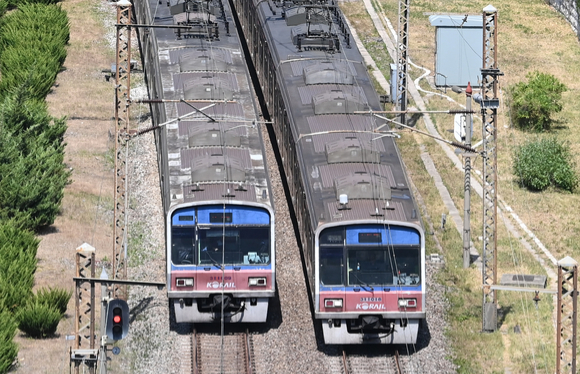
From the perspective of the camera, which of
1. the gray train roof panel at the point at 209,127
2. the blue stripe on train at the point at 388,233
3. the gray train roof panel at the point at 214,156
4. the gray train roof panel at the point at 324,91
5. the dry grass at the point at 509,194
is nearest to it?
the blue stripe on train at the point at 388,233

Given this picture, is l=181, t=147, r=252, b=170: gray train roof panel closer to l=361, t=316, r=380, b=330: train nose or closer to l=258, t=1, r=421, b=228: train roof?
l=258, t=1, r=421, b=228: train roof

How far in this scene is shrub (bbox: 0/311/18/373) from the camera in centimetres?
3044

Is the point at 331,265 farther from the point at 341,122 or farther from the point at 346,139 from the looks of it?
the point at 341,122

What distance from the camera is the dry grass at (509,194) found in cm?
3362

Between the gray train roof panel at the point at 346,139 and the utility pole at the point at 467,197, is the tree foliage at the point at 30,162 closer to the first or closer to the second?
the gray train roof panel at the point at 346,139

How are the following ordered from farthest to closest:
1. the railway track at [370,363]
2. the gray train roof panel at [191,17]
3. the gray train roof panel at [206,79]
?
the gray train roof panel at [191,17], the gray train roof panel at [206,79], the railway track at [370,363]

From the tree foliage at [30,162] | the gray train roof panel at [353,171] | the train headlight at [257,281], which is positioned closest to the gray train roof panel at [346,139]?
the gray train roof panel at [353,171]

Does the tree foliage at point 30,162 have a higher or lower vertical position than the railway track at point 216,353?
higher

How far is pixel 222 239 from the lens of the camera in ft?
107

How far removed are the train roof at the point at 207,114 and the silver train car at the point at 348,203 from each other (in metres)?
1.40

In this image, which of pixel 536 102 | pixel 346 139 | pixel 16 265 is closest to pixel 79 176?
pixel 16 265

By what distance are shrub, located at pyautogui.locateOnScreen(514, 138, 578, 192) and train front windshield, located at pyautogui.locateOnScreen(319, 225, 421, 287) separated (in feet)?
47.2

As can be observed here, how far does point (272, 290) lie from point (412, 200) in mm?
4409

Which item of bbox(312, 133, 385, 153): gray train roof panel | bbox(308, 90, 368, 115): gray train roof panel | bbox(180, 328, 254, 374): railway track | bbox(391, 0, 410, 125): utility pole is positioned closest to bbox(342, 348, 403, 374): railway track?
bbox(180, 328, 254, 374): railway track
